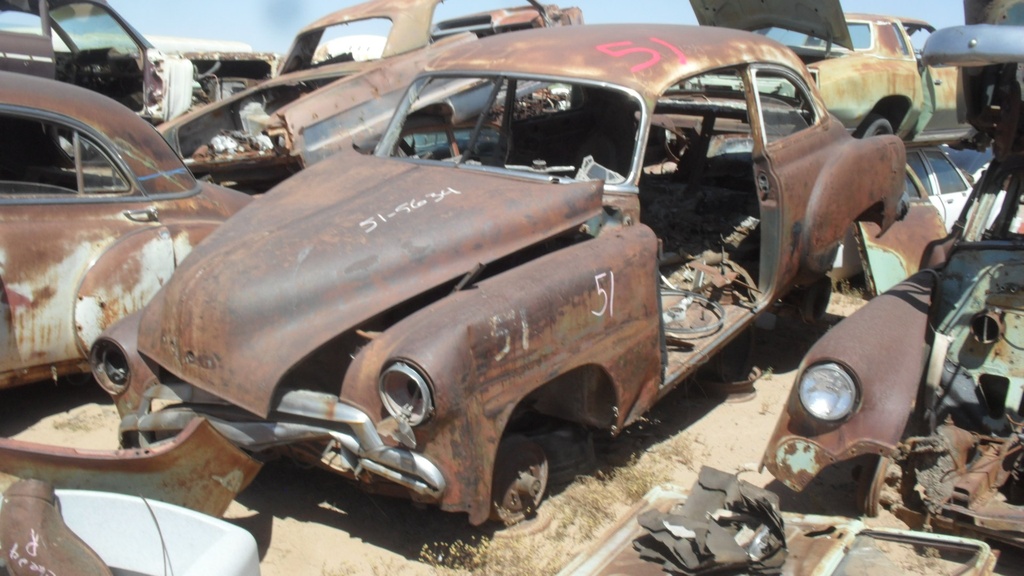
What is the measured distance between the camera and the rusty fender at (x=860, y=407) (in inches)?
134

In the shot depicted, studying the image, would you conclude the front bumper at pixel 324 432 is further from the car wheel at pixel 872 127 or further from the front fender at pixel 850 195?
the car wheel at pixel 872 127

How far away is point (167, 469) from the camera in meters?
3.28

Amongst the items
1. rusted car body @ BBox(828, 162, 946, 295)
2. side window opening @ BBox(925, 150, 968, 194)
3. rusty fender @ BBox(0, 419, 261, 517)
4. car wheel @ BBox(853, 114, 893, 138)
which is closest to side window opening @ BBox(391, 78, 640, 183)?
rusted car body @ BBox(828, 162, 946, 295)

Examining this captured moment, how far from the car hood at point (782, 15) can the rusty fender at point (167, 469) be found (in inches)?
261

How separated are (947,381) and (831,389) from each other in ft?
2.37

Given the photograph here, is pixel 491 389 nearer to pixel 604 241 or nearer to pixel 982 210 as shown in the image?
pixel 604 241

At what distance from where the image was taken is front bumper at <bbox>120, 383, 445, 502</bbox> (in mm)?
3182

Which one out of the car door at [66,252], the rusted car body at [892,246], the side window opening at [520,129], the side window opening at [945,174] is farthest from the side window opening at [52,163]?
the side window opening at [945,174]

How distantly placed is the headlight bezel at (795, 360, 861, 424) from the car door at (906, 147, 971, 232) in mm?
4829

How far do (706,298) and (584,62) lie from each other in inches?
55.8

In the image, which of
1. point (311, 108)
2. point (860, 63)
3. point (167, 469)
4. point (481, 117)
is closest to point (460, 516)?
point (167, 469)

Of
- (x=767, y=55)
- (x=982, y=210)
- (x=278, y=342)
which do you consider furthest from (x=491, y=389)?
(x=767, y=55)

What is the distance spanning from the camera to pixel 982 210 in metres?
4.32

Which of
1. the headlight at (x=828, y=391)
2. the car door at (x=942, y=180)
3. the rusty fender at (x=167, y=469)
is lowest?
the car door at (x=942, y=180)
